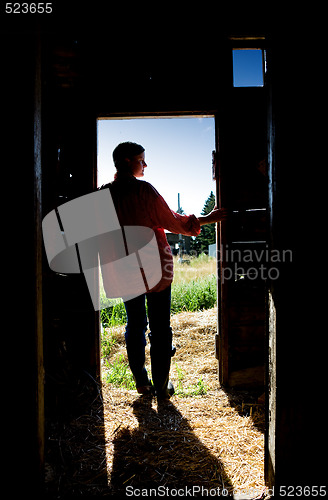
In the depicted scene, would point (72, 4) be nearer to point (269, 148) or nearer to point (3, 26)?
point (3, 26)

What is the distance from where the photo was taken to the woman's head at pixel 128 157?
8.96 ft

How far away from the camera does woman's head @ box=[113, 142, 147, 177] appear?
273cm

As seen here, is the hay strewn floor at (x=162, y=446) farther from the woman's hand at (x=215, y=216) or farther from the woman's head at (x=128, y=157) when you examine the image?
the woman's head at (x=128, y=157)

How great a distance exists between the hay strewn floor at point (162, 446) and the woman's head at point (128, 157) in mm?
2090

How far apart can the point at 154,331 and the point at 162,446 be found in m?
0.87

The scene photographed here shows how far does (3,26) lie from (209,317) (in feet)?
16.0

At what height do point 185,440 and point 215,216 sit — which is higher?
point 215,216

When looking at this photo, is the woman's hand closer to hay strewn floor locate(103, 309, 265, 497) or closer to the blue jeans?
the blue jeans

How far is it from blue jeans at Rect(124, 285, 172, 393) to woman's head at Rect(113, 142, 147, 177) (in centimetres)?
110

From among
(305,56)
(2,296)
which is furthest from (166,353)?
(305,56)

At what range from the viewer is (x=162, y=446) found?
218 cm
